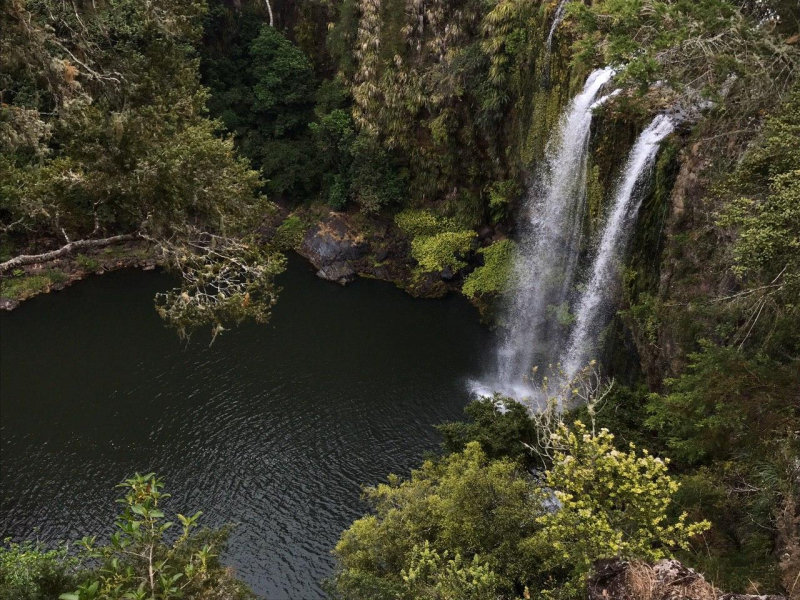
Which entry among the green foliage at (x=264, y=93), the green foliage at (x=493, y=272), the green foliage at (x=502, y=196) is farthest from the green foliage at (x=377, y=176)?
the green foliage at (x=493, y=272)

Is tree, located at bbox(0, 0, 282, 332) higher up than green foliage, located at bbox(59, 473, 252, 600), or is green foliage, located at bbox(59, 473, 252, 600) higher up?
tree, located at bbox(0, 0, 282, 332)

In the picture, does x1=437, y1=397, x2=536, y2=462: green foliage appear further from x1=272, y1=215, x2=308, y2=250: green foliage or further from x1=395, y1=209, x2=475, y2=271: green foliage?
x1=272, y1=215, x2=308, y2=250: green foliage

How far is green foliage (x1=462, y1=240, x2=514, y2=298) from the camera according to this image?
2459 cm

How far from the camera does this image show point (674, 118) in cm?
1498

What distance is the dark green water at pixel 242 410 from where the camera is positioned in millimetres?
15547

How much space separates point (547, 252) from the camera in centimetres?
2202

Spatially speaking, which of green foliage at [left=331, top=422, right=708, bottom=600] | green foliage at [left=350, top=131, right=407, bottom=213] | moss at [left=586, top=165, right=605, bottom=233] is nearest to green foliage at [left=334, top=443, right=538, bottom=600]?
green foliage at [left=331, top=422, right=708, bottom=600]

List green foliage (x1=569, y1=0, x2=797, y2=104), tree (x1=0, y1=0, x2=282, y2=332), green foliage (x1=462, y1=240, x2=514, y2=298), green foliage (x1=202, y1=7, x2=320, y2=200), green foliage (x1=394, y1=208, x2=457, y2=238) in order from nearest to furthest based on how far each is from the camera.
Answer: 1. tree (x1=0, y1=0, x2=282, y2=332)
2. green foliage (x1=569, y1=0, x2=797, y2=104)
3. green foliage (x1=462, y1=240, x2=514, y2=298)
4. green foliage (x1=394, y1=208, x2=457, y2=238)
5. green foliage (x1=202, y1=7, x2=320, y2=200)

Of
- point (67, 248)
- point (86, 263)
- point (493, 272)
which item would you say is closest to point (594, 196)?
point (493, 272)

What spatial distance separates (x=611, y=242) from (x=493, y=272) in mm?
7847

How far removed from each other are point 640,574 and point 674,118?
12.1 meters

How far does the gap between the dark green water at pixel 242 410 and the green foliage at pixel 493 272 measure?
3.49 ft

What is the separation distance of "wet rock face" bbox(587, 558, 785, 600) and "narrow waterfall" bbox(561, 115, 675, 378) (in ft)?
37.1

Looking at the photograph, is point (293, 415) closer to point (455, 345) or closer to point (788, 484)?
point (455, 345)
